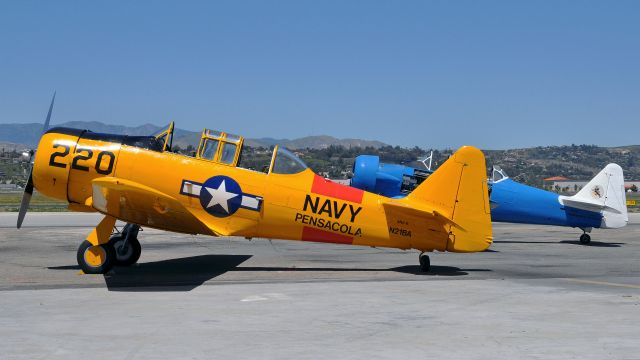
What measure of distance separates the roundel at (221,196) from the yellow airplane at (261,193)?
20mm

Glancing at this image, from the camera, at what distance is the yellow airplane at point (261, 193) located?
1362 cm

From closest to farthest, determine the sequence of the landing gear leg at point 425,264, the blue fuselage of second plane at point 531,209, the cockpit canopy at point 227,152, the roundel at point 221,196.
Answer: the roundel at point 221,196 → the cockpit canopy at point 227,152 → the landing gear leg at point 425,264 → the blue fuselage of second plane at point 531,209

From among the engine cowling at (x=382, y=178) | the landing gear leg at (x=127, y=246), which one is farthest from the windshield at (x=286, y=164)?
the engine cowling at (x=382, y=178)

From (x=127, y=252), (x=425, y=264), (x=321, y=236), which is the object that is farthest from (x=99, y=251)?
(x=425, y=264)

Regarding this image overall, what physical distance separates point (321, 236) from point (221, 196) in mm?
2115

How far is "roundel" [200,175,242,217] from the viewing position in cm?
1380

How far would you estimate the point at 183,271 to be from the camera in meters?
14.5

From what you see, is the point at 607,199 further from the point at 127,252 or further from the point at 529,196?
the point at 127,252

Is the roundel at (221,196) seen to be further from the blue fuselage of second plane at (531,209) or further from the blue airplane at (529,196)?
the blue fuselage of second plane at (531,209)

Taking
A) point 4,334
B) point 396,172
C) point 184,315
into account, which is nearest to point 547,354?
point 184,315

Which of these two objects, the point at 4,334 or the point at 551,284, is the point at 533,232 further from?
the point at 4,334

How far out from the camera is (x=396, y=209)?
13.9 meters

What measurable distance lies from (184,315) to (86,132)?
19.9 feet

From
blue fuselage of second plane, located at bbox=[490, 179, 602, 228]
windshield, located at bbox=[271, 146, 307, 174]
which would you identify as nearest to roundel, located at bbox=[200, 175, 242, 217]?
windshield, located at bbox=[271, 146, 307, 174]
